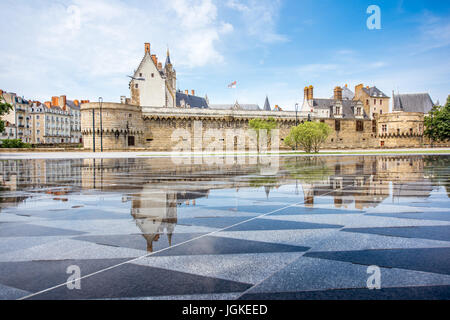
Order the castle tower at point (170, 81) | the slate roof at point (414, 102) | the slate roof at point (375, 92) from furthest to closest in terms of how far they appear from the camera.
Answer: the slate roof at point (414, 102)
the slate roof at point (375, 92)
the castle tower at point (170, 81)

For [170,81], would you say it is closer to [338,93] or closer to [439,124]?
[338,93]

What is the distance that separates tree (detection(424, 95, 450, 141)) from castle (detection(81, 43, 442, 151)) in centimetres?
134

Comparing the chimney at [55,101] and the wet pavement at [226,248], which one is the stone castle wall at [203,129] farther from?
the chimney at [55,101]

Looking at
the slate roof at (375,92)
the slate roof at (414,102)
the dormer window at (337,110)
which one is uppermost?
the slate roof at (375,92)

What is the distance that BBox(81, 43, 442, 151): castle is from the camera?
154 feet

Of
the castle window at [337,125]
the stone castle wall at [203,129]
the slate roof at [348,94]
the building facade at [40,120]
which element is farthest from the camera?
the building facade at [40,120]

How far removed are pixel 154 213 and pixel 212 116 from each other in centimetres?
4872

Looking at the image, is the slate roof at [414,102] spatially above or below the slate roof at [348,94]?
below

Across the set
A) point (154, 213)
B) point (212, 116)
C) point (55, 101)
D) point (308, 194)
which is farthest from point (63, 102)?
Result: point (154, 213)

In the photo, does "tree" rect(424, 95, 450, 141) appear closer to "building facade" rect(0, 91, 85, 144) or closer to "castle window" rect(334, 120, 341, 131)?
"castle window" rect(334, 120, 341, 131)

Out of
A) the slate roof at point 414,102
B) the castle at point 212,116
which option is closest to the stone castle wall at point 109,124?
the castle at point 212,116

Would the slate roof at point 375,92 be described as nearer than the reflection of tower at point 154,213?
No

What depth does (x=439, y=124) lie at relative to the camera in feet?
190

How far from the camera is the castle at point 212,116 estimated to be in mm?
46812
